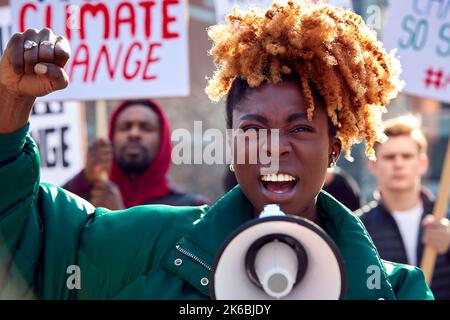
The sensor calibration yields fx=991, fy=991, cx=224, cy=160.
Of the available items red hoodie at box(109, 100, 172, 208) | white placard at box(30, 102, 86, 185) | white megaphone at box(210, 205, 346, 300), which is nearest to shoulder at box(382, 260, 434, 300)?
white megaphone at box(210, 205, 346, 300)

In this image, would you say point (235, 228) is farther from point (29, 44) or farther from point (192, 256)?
point (29, 44)

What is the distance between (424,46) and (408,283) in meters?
2.97

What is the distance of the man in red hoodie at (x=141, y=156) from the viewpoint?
5.40 m

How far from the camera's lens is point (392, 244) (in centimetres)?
487

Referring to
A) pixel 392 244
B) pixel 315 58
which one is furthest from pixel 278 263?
pixel 392 244

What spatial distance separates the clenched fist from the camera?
1.87 metres

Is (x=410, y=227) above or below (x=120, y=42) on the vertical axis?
below

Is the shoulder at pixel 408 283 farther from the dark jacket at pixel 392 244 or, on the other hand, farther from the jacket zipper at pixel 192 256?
the dark jacket at pixel 392 244

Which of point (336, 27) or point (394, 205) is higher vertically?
point (336, 27)

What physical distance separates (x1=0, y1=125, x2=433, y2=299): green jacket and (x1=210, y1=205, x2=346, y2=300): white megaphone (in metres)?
0.39

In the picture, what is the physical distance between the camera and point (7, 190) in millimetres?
2094
